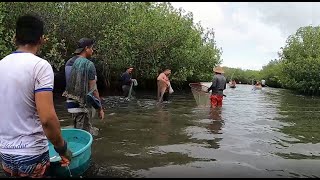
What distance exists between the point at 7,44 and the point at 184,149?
52.2 ft

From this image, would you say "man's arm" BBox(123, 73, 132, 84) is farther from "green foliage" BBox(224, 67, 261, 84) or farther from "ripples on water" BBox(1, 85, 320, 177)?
"green foliage" BBox(224, 67, 261, 84)

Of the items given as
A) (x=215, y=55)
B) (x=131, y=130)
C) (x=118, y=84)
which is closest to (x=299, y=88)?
(x=215, y=55)

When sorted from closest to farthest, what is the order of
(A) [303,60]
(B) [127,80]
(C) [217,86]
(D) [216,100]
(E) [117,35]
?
(C) [217,86] < (D) [216,100] < (B) [127,80] < (E) [117,35] < (A) [303,60]

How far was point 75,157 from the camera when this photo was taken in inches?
192

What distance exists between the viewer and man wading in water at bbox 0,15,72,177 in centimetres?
304

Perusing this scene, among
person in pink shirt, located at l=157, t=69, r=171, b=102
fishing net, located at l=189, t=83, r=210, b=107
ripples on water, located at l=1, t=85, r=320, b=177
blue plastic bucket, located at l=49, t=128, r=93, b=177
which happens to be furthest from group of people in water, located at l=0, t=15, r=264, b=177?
person in pink shirt, located at l=157, t=69, r=171, b=102

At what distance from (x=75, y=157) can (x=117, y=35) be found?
69.8 feet

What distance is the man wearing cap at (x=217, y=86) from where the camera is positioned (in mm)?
14781

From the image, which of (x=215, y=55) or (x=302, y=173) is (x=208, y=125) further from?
(x=215, y=55)

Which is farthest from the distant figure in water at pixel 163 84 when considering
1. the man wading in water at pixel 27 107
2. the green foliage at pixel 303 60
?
the green foliage at pixel 303 60

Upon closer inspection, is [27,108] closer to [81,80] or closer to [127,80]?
[81,80]

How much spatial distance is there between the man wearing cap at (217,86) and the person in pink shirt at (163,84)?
3.15 m

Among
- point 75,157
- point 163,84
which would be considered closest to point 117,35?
point 163,84

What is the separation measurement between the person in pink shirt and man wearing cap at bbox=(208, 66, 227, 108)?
315cm
